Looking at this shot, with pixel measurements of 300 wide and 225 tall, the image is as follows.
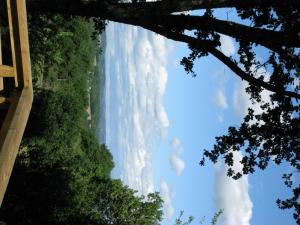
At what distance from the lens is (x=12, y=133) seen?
498 cm

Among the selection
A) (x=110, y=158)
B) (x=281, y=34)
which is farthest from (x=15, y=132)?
(x=110, y=158)

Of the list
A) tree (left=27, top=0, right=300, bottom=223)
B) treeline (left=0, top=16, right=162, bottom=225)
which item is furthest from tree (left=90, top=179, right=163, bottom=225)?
tree (left=27, top=0, right=300, bottom=223)

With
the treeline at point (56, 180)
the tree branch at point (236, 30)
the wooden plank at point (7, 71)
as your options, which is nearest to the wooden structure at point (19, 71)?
the wooden plank at point (7, 71)

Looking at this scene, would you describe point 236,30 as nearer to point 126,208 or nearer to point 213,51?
point 213,51

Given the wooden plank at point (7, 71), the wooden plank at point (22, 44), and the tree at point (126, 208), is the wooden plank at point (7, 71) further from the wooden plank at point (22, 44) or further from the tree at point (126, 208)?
the tree at point (126, 208)

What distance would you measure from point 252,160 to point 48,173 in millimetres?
27763

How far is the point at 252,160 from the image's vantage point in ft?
45.5

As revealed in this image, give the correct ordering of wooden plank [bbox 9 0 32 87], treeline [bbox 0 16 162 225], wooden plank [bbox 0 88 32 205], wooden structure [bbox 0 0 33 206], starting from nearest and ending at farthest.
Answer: wooden plank [bbox 0 88 32 205]
wooden structure [bbox 0 0 33 206]
wooden plank [bbox 9 0 32 87]
treeline [bbox 0 16 162 225]

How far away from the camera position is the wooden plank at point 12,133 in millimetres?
4457

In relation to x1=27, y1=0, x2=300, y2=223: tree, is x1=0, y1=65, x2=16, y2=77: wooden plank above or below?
below

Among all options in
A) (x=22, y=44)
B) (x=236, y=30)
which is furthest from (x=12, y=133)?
(x=236, y=30)

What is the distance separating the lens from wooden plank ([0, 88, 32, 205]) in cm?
446

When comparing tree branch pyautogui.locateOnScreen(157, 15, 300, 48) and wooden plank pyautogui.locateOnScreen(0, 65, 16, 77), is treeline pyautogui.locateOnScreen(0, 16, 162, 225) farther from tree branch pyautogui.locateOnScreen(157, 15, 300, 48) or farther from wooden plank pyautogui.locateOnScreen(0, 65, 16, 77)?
wooden plank pyautogui.locateOnScreen(0, 65, 16, 77)

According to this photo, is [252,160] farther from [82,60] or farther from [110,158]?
[82,60]
